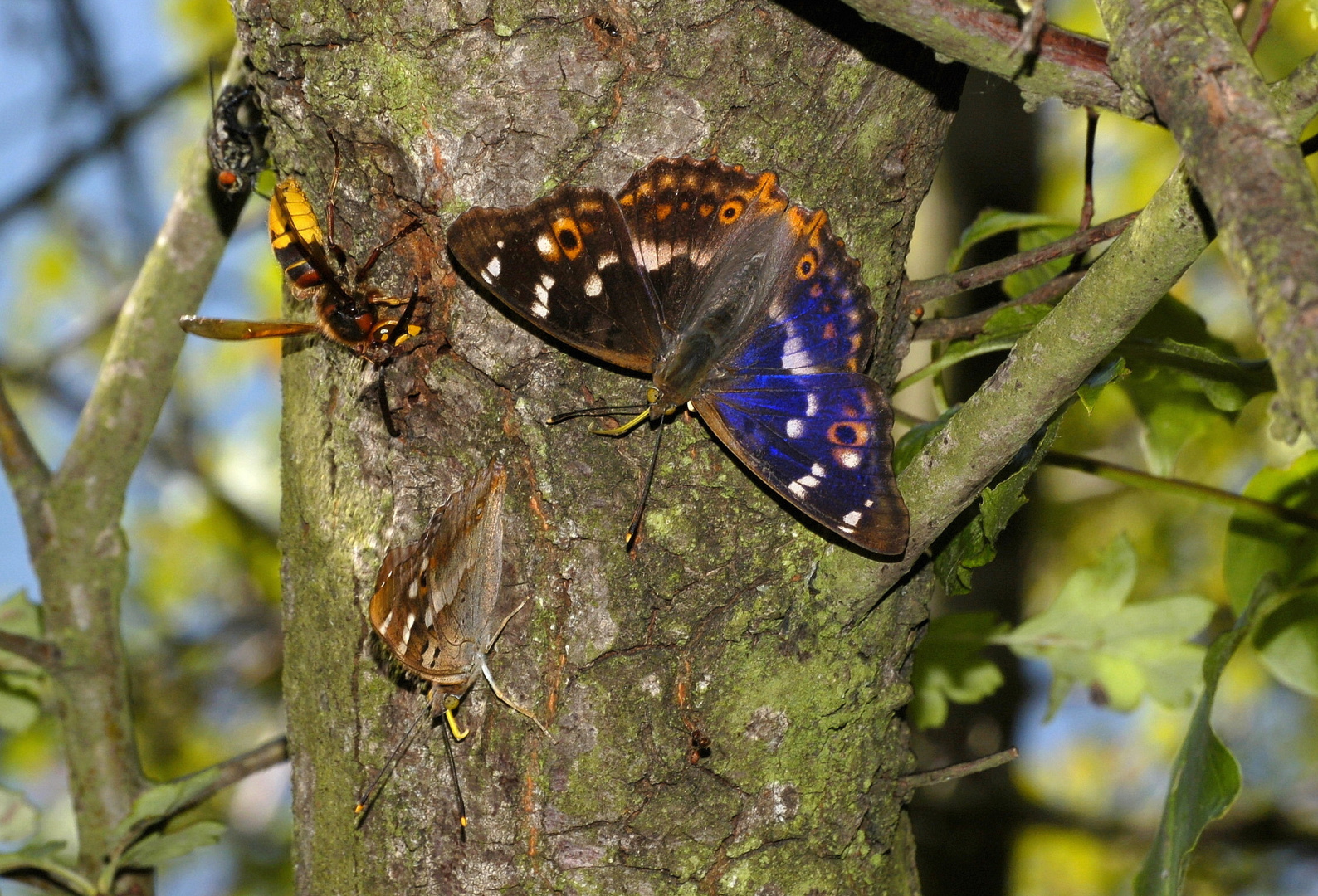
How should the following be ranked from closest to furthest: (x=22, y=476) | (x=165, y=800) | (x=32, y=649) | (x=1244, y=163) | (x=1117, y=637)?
1. (x=1244, y=163)
2. (x=165, y=800)
3. (x=32, y=649)
4. (x=22, y=476)
5. (x=1117, y=637)

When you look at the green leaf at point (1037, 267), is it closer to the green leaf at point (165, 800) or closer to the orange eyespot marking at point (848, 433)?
the orange eyespot marking at point (848, 433)

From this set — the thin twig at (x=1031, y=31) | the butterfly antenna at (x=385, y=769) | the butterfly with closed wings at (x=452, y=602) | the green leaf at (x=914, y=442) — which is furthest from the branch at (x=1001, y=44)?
the butterfly antenna at (x=385, y=769)

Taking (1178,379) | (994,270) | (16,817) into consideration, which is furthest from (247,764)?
(1178,379)

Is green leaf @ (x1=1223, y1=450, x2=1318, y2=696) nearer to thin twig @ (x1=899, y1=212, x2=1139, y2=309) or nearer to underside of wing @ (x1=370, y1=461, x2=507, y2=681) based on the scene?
thin twig @ (x1=899, y1=212, x2=1139, y2=309)

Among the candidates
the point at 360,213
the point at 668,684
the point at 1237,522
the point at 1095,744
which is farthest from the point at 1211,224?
the point at 1095,744

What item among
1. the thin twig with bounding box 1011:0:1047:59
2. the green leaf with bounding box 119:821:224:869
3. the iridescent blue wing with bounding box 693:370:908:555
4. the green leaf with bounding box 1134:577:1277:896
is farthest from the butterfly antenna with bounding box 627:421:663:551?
the green leaf with bounding box 119:821:224:869

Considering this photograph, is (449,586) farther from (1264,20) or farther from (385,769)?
(1264,20)
